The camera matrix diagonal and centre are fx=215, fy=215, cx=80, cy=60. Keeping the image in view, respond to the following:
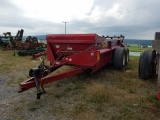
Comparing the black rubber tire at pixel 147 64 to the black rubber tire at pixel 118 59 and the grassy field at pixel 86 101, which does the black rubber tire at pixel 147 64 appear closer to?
the grassy field at pixel 86 101

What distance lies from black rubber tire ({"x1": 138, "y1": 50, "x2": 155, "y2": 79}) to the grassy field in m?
0.21

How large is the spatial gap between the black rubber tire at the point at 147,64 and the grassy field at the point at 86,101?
0.68 feet

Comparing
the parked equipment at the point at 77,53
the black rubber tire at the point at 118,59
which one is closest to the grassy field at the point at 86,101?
the parked equipment at the point at 77,53

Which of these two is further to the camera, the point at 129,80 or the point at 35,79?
the point at 129,80

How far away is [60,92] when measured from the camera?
5.33 m

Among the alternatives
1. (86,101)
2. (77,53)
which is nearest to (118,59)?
(77,53)

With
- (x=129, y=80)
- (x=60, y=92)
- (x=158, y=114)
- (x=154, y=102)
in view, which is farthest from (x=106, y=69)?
(x=158, y=114)

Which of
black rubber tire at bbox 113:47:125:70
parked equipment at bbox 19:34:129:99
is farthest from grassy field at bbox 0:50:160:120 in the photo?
black rubber tire at bbox 113:47:125:70

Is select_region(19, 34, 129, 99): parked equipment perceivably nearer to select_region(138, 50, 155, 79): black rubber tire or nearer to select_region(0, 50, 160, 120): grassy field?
select_region(0, 50, 160, 120): grassy field

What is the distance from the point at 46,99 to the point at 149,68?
2952 millimetres

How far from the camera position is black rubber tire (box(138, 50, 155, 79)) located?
19.3 ft

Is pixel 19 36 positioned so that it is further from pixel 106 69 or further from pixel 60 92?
pixel 60 92

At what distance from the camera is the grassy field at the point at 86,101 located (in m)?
4.00

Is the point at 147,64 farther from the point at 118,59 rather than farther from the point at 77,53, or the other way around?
the point at 77,53
